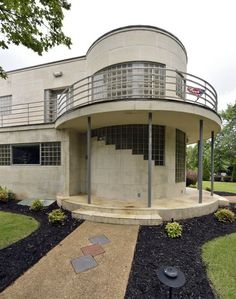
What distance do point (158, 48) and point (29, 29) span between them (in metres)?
6.09

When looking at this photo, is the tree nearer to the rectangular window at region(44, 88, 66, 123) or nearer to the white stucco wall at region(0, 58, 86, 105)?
the white stucco wall at region(0, 58, 86, 105)

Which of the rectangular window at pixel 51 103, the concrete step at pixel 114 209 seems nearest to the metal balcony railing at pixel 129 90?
the rectangular window at pixel 51 103

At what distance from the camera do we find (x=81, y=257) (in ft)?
15.3

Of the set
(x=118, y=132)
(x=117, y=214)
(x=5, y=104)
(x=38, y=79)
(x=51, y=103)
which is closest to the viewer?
(x=117, y=214)

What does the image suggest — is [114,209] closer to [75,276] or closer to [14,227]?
[75,276]

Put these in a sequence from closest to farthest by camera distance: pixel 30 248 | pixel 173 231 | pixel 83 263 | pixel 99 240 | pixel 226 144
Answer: pixel 83 263 → pixel 30 248 → pixel 99 240 → pixel 173 231 → pixel 226 144

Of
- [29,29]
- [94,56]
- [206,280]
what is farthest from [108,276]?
[94,56]

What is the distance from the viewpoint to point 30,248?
17.0 feet

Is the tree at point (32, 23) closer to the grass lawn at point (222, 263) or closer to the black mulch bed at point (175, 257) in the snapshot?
the black mulch bed at point (175, 257)

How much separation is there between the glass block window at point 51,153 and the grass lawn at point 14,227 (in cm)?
295

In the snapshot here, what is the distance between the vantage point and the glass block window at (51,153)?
1007 centimetres

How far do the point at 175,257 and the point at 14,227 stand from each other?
537cm

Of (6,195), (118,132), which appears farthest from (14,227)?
(118,132)

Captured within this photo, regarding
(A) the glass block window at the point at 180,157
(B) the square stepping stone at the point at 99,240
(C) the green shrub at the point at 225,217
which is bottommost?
(B) the square stepping stone at the point at 99,240
